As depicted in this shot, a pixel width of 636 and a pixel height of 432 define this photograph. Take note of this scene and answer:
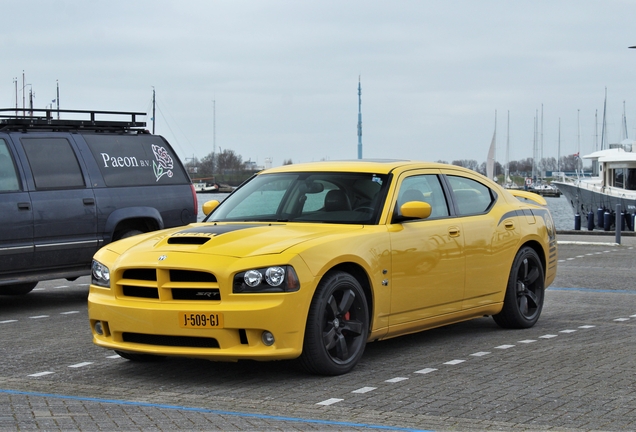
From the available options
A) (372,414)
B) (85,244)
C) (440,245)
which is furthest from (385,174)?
(85,244)

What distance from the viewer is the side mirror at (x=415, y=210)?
25.9ft

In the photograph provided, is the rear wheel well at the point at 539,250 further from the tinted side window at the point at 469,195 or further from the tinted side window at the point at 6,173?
the tinted side window at the point at 6,173

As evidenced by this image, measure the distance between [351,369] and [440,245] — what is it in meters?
1.58

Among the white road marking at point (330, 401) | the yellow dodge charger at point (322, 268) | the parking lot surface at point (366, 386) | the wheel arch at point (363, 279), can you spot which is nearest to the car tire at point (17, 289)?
the parking lot surface at point (366, 386)

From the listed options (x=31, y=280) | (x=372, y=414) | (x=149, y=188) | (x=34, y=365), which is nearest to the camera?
(x=372, y=414)

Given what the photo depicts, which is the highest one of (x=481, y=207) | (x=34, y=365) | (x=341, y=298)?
(x=481, y=207)

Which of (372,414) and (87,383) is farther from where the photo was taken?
(87,383)

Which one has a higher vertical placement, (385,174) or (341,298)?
(385,174)

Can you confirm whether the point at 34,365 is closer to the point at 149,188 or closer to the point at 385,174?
the point at 385,174

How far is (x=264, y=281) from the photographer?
22.6 ft

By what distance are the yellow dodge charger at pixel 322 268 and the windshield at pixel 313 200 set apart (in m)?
0.01

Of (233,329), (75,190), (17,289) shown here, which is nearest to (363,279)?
(233,329)

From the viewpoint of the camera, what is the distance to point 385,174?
8.41 metres

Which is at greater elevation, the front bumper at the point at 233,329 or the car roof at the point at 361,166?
the car roof at the point at 361,166
